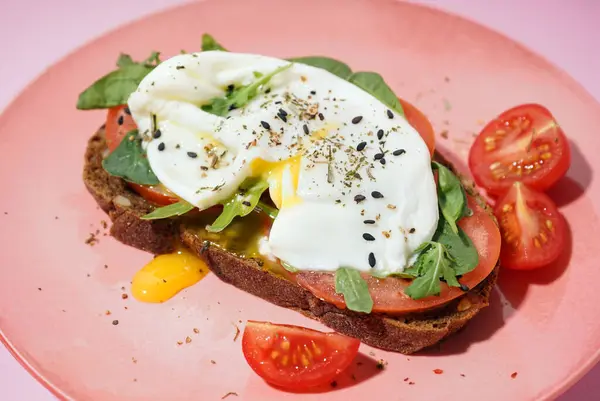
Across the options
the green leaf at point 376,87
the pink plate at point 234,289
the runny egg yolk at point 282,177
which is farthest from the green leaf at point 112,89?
the green leaf at point 376,87

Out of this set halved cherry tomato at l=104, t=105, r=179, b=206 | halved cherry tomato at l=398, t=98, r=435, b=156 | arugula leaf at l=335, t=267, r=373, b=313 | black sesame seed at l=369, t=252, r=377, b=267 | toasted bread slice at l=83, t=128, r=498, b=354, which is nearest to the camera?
arugula leaf at l=335, t=267, r=373, b=313

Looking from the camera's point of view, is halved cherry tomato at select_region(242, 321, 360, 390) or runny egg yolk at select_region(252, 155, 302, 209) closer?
halved cherry tomato at select_region(242, 321, 360, 390)

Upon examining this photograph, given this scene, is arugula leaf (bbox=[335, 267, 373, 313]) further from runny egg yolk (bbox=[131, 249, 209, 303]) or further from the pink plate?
runny egg yolk (bbox=[131, 249, 209, 303])

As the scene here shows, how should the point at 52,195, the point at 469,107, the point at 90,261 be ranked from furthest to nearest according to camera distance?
1. the point at 469,107
2. the point at 52,195
3. the point at 90,261

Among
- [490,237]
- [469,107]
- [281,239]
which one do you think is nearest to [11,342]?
[281,239]

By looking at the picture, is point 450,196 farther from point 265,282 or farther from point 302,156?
point 265,282

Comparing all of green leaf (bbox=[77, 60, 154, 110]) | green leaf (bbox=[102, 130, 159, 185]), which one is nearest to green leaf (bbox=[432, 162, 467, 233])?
green leaf (bbox=[102, 130, 159, 185])

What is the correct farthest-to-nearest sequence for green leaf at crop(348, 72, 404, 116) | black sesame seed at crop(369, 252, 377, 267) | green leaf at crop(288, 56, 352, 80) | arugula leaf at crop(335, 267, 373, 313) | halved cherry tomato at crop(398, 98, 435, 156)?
1. green leaf at crop(288, 56, 352, 80)
2. green leaf at crop(348, 72, 404, 116)
3. halved cherry tomato at crop(398, 98, 435, 156)
4. black sesame seed at crop(369, 252, 377, 267)
5. arugula leaf at crop(335, 267, 373, 313)

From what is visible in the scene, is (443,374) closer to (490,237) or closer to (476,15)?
(490,237)
